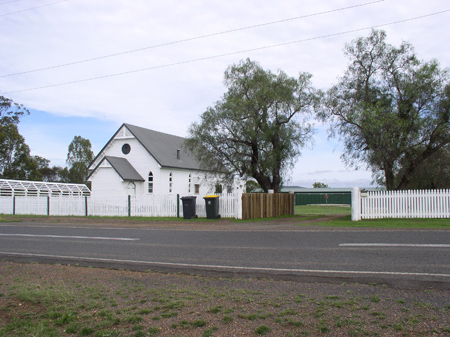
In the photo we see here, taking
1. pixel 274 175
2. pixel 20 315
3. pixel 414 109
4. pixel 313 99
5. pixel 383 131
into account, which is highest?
pixel 313 99

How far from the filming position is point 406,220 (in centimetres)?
1755

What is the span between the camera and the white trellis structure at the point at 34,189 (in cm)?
3572

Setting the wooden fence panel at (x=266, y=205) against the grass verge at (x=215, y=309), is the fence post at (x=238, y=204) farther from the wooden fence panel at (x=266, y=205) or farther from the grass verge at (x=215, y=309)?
the grass verge at (x=215, y=309)

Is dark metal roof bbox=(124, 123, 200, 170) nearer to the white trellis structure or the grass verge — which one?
the white trellis structure

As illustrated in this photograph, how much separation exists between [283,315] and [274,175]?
21.5 meters

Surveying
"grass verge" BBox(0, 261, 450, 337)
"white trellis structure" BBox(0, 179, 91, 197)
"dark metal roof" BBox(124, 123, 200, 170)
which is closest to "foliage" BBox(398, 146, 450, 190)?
"dark metal roof" BBox(124, 123, 200, 170)

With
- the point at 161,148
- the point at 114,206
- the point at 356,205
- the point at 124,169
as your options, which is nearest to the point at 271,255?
the point at 356,205

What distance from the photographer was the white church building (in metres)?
34.2

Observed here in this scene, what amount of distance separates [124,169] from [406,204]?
24376mm

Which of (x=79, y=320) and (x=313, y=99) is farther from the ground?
(x=313, y=99)

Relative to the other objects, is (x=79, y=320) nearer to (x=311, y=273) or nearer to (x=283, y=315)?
(x=283, y=315)

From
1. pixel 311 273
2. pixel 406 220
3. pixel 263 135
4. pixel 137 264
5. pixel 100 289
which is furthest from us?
pixel 263 135

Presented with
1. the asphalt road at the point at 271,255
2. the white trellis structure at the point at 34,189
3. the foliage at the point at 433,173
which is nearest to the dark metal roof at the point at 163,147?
the white trellis structure at the point at 34,189

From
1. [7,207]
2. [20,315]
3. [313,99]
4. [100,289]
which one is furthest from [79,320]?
[7,207]
